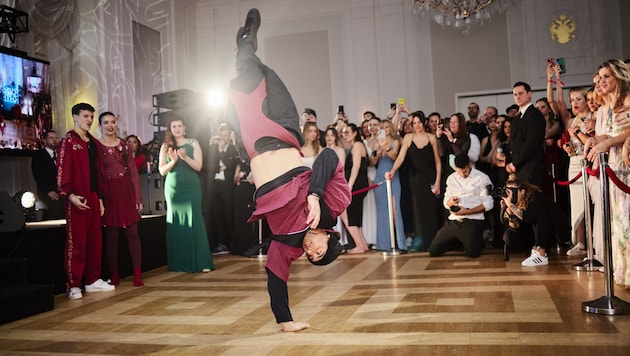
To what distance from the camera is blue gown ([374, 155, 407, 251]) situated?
6.33 m

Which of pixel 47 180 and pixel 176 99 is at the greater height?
pixel 176 99

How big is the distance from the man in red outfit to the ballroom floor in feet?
0.79

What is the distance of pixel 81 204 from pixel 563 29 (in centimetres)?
839

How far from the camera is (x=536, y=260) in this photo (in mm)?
4887

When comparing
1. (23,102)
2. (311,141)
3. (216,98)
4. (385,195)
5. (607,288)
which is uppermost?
(216,98)

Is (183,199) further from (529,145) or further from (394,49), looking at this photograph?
(394,49)

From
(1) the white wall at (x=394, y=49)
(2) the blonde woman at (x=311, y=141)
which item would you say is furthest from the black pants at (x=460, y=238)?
(1) the white wall at (x=394, y=49)

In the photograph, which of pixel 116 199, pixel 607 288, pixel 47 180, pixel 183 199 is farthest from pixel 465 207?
pixel 47 180

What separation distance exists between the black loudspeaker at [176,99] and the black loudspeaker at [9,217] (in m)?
4.97

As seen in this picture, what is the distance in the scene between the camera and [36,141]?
793 cm

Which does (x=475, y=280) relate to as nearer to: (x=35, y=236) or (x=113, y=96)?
(x=35, y=236)

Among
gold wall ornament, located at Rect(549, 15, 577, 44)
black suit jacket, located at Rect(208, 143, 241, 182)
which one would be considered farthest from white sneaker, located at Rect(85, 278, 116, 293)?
gold wall ornament, located at Rect(549, 15, 577, 44)

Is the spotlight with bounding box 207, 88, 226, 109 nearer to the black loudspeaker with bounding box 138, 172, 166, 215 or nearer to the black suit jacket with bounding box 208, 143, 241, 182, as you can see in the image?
the black loudspeaker with bounding box 138, 172, 166, 215

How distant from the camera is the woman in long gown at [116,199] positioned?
5.03 meters
